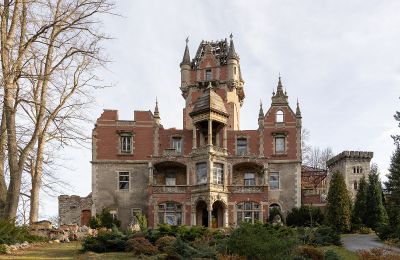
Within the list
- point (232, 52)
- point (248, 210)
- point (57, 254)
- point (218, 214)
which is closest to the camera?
point (57, 254)

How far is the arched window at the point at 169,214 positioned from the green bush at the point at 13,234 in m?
21.1

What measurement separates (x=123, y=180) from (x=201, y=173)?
717 cm

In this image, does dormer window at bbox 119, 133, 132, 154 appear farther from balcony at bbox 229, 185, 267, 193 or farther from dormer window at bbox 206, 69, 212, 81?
dormer window at bbox 206, 69, 212, 81

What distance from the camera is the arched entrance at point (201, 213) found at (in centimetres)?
4428

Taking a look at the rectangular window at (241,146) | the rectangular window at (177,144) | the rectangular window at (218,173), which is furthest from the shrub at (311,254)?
the rectangular window at (177,144)

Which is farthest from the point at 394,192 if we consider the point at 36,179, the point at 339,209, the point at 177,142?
the point at 36,179

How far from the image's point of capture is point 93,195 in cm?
4581

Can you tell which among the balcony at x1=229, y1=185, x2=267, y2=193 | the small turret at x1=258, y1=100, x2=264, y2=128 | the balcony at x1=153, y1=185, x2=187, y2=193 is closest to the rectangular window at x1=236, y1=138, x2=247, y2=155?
the small turret at x1=258, y1=100, x2=264, y2=128

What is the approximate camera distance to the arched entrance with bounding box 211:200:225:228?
44469mm

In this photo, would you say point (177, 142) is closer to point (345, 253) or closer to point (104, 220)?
point (104, 220)

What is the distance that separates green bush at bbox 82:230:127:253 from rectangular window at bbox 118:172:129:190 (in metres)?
24.3

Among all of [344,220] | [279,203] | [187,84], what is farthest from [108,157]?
[344,220]

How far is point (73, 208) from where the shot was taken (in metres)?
46.0

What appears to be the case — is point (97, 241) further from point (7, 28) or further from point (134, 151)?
point (134, 151)
